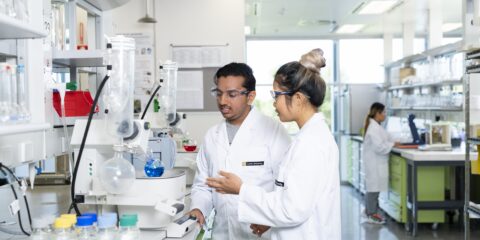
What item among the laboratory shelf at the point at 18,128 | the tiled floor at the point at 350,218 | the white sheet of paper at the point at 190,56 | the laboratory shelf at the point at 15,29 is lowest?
the tiled floor at the point at 350,218

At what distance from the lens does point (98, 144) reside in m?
1.70

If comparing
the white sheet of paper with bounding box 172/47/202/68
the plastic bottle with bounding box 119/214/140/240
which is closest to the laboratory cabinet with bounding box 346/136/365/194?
the white sheet of paper with bounding box 172/47/202/68

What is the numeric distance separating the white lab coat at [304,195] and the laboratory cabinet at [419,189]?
3477 mm

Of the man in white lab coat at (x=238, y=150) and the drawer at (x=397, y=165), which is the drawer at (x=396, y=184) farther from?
the man in white lab coat at (x=238, y=150)

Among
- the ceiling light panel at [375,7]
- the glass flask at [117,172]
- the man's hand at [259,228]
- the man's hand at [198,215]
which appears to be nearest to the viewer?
the glass flask at [117,172]

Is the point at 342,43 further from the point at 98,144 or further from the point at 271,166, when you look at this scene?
the point at 98,144

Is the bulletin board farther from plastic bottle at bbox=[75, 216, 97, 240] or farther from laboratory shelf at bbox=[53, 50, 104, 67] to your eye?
plastic bottle at bbox=[75, 216, 97, 240]

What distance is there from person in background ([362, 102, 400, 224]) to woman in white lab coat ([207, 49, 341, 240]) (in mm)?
3792

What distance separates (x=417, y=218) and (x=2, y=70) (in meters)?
4.51

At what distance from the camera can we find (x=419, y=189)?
4.96 m

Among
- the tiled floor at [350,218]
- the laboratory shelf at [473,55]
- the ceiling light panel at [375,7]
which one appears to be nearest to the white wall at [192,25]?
the tiled floor at [350,218]

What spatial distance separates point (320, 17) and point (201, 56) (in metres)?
3.39

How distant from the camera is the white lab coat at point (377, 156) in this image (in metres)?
5.46

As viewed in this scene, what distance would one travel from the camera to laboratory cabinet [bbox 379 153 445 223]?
16.3 feet
